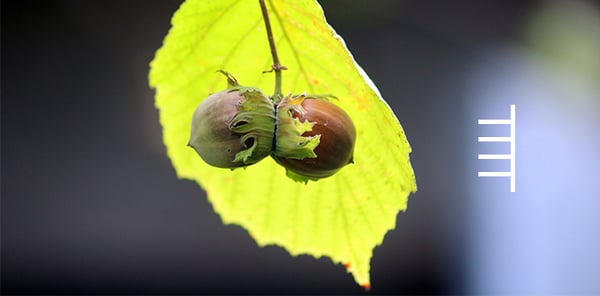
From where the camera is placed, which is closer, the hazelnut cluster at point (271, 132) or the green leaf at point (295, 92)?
the hazelnut cluster at point (271, 132)

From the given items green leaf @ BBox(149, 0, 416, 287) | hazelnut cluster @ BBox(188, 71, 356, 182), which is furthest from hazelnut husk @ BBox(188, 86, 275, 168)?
green leaf @ BBox(149, 0, 416, 287)

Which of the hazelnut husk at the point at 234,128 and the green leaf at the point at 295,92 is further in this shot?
the green leaf at the point at 295,92


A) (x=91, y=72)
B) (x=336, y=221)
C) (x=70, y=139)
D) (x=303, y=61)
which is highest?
(x=91, y=72)

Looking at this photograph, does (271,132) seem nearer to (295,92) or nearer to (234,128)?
(234,128)

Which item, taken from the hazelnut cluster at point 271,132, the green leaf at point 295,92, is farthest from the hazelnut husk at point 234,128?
the green leaf at point 295,92

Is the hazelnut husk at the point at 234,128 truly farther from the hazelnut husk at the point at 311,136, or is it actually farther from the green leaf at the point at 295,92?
the green leaf at the point at 295,92

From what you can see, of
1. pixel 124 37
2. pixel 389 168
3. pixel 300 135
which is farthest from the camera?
pixel 124 37

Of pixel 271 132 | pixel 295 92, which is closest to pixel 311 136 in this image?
pixel 271 132

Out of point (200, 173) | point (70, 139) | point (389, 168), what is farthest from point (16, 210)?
point (389, 168)

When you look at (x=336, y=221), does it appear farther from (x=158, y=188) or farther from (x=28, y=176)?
(x=28, y=176)

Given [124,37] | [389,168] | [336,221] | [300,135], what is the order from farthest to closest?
[124,37]
[336,221]
[389,168]
[300,135]
